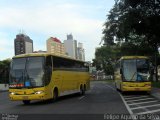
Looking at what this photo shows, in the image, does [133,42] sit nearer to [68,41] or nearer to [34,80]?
[34,80]

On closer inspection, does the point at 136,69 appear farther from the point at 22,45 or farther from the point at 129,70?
the point at 22,45

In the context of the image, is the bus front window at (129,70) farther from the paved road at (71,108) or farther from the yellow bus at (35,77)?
the yellow bus at (35,77)

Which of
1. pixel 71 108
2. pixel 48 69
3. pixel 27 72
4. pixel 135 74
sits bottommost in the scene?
pixel 71 108

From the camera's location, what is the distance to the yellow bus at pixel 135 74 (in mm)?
33625

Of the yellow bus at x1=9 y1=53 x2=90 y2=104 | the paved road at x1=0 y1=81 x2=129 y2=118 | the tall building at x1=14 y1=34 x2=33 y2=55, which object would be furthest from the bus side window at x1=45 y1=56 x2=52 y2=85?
the tall building at x1=14 y1=34 x2=33 y2=55

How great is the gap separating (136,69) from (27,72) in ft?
37.2

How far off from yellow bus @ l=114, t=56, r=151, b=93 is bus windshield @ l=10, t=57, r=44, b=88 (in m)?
10.1

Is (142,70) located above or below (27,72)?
above

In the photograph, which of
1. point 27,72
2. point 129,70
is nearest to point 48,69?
point 27,72

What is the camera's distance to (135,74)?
1337 inches

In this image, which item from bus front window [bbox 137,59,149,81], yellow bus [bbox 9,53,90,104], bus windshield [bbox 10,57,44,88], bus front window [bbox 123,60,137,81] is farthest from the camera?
bus front window [bbox 123,60,137,81]

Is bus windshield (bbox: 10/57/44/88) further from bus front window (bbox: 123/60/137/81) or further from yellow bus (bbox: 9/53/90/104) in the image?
bus front window (bbox: 123/60/137/81)

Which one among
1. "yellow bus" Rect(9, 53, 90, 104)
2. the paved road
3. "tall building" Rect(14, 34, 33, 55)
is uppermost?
"tall building" Rect(14, 34, 33, 55)

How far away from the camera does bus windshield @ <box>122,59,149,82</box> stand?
111 feet
